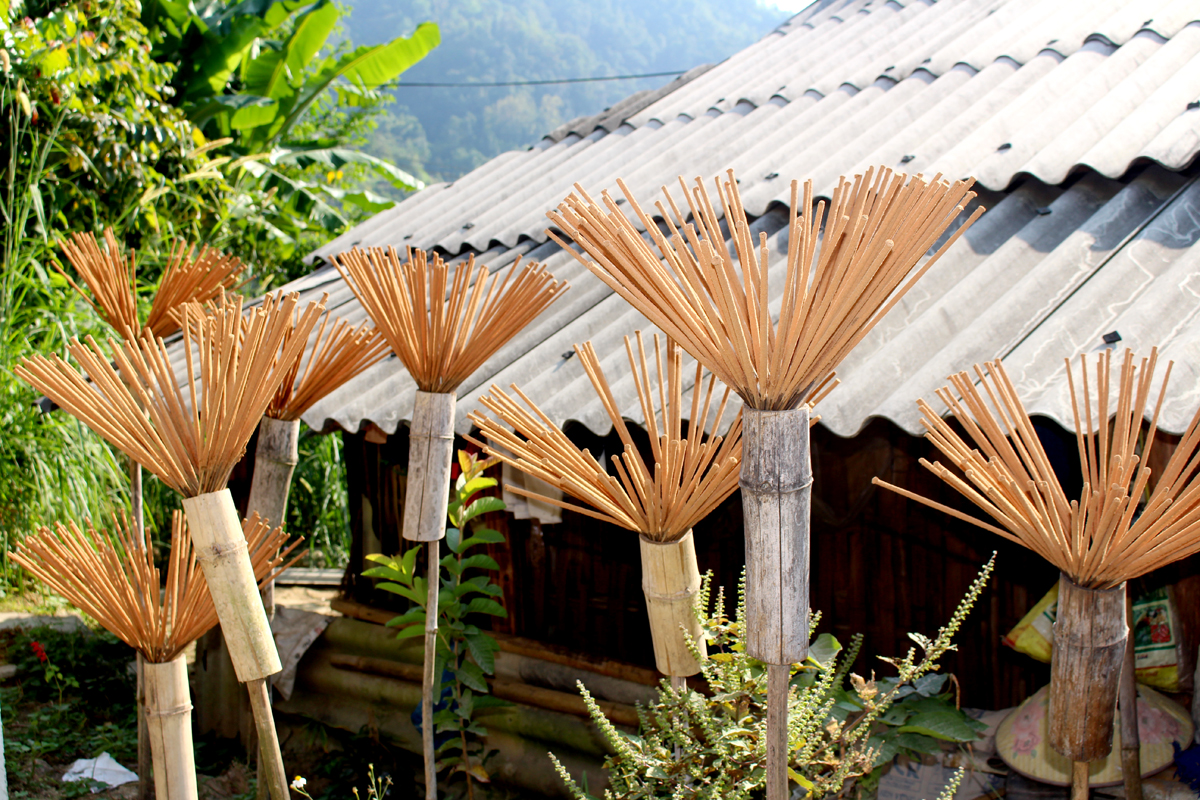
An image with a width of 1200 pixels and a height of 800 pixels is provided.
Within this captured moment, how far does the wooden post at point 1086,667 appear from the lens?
5.29 feet

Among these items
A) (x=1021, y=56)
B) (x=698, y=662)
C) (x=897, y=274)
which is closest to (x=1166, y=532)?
(x=897, y=274)

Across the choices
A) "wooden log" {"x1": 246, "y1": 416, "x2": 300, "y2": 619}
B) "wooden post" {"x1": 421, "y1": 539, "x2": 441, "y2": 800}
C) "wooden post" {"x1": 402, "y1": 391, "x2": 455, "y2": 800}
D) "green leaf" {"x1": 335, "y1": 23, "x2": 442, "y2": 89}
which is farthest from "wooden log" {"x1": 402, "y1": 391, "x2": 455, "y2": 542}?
"green leaf" {"x1": 335, "y1": 23, "x2": 442, "y2": 89}

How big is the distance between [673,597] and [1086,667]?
80 cm

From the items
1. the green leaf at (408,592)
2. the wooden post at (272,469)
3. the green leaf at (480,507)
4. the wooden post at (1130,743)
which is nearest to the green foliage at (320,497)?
the green leaf at (408,592)

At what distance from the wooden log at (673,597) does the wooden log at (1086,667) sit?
0.73m

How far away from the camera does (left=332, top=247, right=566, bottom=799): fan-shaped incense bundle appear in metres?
2.32

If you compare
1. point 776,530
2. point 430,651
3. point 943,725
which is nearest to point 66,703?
point 430,651

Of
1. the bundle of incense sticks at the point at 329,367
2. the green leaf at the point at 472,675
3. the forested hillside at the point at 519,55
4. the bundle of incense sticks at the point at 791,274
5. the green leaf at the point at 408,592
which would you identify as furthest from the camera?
the forested hillside at the point at 519,55

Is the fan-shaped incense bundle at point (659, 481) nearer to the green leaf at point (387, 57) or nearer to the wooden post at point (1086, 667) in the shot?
the wooden post at point (1086, 667)

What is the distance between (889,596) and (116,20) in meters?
7.64

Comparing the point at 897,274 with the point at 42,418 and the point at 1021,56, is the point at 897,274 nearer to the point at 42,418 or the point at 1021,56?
the point at 1021,56

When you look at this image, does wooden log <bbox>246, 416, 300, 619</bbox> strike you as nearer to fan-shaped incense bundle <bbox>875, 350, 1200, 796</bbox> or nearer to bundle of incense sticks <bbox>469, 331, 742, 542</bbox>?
bundle of incense sticks <bbox>469, 331, 742, 542</bbox>

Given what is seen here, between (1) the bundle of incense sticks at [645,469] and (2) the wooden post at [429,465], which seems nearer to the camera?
(1) the bundle of incense sticks at [645,469]

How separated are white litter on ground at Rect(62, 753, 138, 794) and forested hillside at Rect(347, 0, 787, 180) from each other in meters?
36.6
